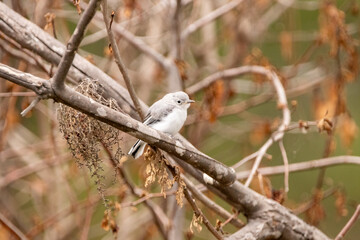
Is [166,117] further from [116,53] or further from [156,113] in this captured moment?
[116,53]

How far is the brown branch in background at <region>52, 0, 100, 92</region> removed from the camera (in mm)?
2020

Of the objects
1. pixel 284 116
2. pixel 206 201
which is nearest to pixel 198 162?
pixel 206 201

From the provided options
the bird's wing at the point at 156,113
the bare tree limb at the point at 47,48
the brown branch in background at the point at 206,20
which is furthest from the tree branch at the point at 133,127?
the brown branch in background at the point at 206,20

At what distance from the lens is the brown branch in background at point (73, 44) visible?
202cm

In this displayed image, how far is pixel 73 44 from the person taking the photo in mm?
2074

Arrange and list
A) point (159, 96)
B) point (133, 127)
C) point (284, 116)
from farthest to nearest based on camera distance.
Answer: point (159, 96) < point (284, 116) < point (133, 127)

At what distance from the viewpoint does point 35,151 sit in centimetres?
491

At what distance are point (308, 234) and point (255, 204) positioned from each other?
0.38 metres

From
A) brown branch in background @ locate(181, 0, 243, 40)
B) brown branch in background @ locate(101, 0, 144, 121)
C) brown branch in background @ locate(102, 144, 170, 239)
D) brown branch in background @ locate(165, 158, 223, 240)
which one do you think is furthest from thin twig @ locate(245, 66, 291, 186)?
brown branch in background @ locate(101, 0, 144, 121)

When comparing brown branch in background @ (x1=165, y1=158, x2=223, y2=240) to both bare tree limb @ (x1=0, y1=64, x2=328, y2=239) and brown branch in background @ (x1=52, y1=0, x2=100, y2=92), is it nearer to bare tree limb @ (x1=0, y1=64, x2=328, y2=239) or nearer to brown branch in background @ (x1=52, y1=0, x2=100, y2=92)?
bare tree limb @ (x1=0, y1=64, x2=328, y2=239)

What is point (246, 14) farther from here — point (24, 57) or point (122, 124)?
point (122, 124)

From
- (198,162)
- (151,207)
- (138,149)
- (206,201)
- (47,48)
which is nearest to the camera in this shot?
(198,162)

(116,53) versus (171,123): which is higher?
(116,53)

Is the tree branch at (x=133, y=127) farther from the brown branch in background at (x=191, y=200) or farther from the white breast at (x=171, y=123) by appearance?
the white breast at (x=171, y=123)
